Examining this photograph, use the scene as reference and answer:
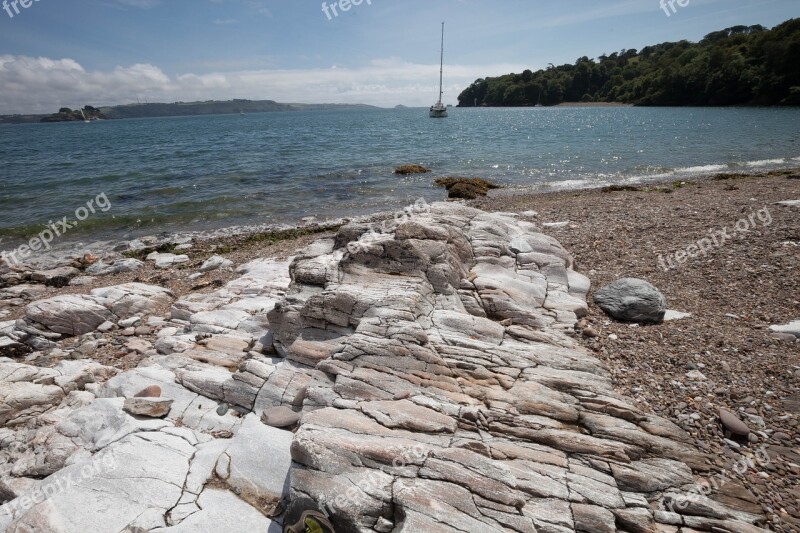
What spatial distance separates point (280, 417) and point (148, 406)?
243 centimetres

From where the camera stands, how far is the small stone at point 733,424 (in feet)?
20.3

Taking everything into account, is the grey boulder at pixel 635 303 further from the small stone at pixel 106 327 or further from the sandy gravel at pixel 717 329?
the small stone at pixel 106 327

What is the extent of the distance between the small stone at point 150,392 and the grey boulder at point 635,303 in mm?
10016

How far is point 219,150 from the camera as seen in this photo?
5528 centimetres

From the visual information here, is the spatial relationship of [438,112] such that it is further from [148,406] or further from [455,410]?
[455,410]

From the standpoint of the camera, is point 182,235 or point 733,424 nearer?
point 733,424

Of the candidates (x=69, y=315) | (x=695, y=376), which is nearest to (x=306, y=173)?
(x=69, y=315)

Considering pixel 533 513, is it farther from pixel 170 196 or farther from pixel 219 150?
pixel 219 150

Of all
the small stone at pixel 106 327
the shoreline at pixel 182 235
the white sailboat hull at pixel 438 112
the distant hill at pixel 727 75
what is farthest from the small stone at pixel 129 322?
the white sailboat hull at pixel 438 112

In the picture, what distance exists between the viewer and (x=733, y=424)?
6.27 m

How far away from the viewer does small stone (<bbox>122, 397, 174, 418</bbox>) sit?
6.73 m

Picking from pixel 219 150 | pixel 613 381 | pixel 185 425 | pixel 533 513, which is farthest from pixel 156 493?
pixel 219 150

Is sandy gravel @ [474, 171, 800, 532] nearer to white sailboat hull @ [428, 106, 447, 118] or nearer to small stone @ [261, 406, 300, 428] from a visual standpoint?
small stone @ [261, 406, 300, 428]

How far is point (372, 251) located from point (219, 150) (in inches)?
2130
